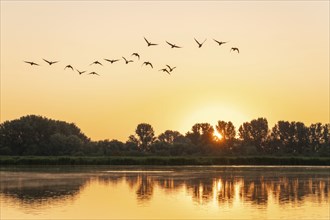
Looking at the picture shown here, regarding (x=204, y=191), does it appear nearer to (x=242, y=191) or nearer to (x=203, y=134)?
(x=242, y=191)

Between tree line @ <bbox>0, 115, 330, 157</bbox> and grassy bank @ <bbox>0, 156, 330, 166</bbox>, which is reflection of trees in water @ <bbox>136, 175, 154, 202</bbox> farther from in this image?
tree line @ <bbox>0, 115, 330, 157</bbox>

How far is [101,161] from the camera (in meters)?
91.9

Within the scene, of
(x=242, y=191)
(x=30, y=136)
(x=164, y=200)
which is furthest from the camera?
(x=30, y=136)

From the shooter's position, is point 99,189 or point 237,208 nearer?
point 237,208

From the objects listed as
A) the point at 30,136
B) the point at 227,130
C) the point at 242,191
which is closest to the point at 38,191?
the point at 242,191

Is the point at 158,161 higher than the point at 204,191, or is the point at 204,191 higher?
the point at 158,161

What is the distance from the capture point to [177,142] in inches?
5207

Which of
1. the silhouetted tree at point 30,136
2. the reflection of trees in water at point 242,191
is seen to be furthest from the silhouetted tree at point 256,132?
the reflection of trees in water at point 242,191

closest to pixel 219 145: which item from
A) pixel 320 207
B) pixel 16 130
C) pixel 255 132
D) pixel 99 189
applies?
pixel 255 132

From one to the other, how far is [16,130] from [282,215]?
9603 centimetres

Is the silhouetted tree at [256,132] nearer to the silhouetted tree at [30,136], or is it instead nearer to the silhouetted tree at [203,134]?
the silhouetted tree at [203,134]

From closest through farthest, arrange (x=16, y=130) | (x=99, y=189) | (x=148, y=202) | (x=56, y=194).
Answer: (x=148, y=202) → (x=56, y=194) → (x=99, y=189) → (x=16, y=130)

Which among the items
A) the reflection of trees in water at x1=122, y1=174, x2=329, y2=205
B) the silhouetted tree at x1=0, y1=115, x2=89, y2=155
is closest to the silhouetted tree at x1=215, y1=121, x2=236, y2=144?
the silhouetted tree at x1=0, y1=115, x2=89, y2=155

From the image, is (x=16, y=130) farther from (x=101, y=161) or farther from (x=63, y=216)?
(x=63, y=216)
